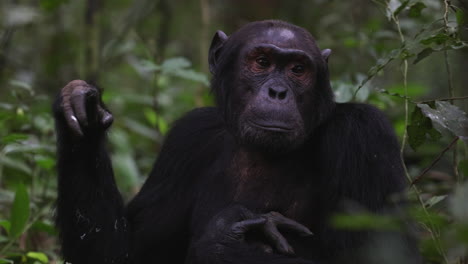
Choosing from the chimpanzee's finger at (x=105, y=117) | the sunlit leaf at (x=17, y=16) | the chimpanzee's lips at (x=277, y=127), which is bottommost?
the chimpanzee's lips at (x=277, y=127)

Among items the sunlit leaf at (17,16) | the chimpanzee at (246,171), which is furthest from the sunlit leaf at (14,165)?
the sunlit leaf at (17,16)

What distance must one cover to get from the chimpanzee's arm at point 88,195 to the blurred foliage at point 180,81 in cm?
34

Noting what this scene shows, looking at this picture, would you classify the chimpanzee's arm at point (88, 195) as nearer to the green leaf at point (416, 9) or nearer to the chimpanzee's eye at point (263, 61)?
the chimpanzee's eye at point (263, 61)

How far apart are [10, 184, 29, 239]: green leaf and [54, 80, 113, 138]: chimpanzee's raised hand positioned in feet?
2.60

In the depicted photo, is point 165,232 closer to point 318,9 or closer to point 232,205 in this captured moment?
point 232,205

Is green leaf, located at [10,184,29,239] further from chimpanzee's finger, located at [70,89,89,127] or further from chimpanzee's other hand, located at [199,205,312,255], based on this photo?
chimpanzee's other hand, located at [199,205,312,255]

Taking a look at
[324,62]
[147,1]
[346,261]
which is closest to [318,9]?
[147,1]

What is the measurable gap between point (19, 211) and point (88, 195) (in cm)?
61

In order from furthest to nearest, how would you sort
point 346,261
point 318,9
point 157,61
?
point 318,9
point 157,61
point 346,261

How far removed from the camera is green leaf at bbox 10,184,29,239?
4895mm

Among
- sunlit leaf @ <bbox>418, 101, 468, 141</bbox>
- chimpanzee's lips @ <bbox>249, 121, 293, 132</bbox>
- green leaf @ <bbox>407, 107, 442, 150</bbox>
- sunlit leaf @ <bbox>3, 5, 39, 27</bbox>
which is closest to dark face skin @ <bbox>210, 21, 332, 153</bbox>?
chimpanzee's lips @ <bbox>249, 121, 293, 132</bbox>

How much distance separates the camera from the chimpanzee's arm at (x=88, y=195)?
4.49m

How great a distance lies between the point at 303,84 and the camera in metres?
4.38

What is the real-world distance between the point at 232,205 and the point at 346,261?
82 cm
